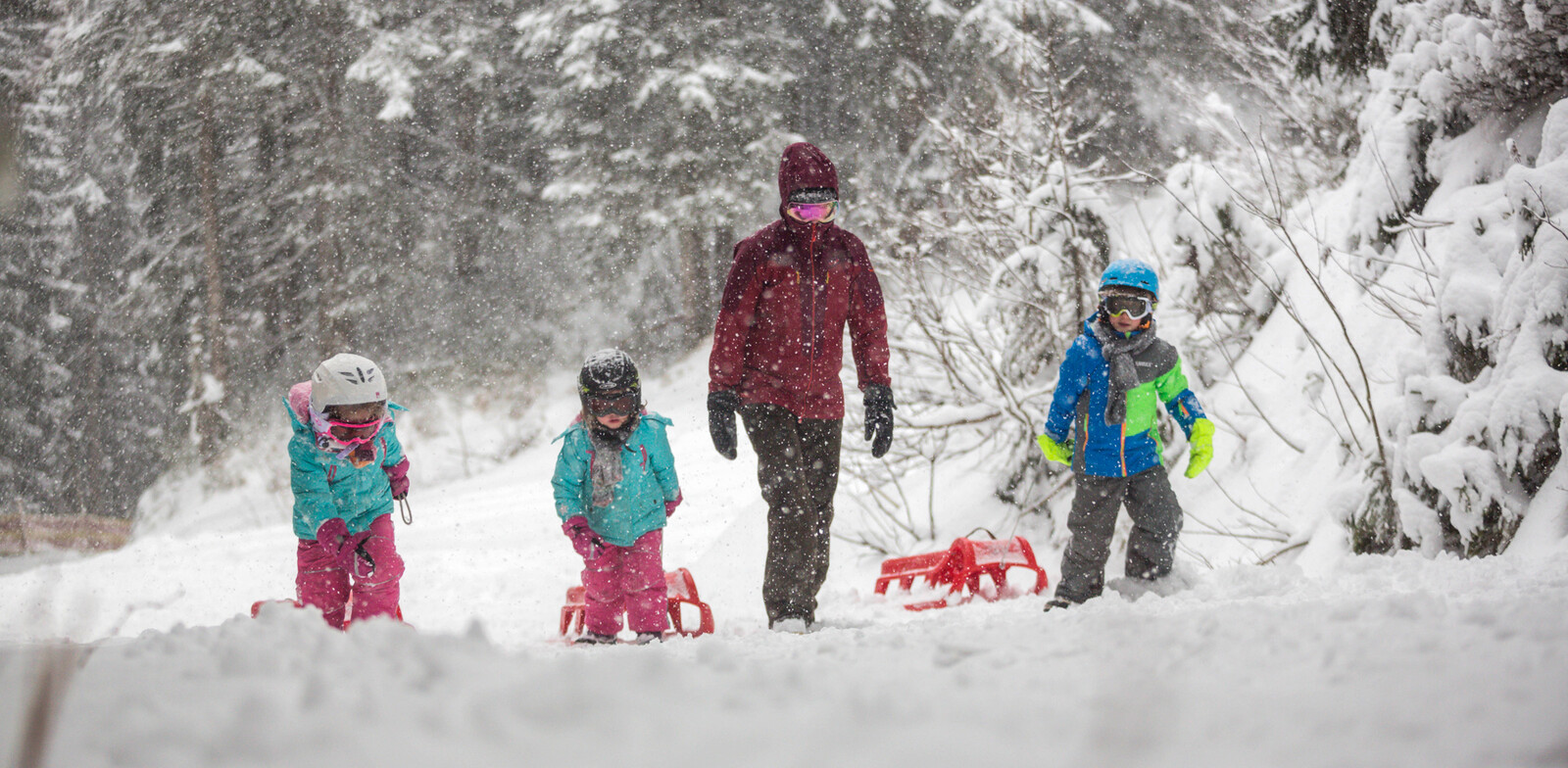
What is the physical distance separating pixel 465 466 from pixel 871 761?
1506 centimetres

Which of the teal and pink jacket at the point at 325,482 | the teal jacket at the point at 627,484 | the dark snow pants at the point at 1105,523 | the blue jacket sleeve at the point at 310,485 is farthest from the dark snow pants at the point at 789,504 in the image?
the blue jacket sleeve at the point at 310,485

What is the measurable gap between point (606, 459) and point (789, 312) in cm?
102

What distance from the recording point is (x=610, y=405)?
3941mm

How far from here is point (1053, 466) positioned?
21.7ft

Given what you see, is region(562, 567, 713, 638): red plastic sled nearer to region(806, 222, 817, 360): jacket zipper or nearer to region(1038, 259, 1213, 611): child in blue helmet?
region(806, 222, 817, 360): jacket zipper

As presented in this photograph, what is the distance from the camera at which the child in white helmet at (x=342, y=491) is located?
12.6ft

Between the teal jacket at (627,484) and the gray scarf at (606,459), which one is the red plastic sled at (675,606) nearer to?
the teal jacket at (627,484)

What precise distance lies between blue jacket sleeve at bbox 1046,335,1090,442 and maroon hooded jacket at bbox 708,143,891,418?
105 cm

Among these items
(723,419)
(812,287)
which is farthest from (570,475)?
(812,287)

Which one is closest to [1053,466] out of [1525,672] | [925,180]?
[1525,672]

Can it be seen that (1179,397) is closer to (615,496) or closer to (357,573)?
(615,496)

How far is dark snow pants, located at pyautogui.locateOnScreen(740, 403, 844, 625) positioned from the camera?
3654mm

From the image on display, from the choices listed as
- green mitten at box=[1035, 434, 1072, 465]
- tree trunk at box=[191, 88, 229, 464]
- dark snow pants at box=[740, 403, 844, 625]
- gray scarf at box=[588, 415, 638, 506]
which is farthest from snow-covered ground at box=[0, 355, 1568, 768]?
tree trunk at box=[191, 88, 229, 464]

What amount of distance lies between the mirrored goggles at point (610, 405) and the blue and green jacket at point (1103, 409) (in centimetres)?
189
